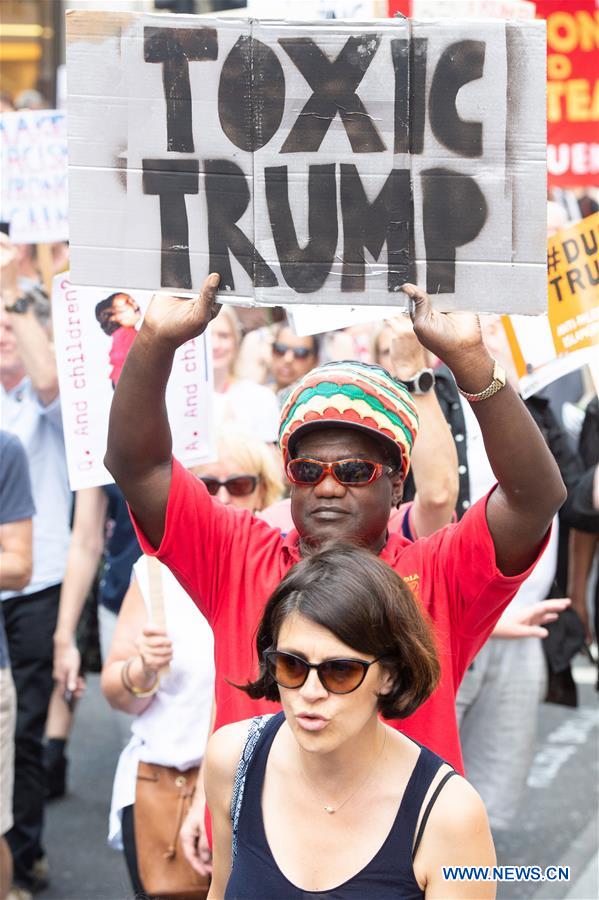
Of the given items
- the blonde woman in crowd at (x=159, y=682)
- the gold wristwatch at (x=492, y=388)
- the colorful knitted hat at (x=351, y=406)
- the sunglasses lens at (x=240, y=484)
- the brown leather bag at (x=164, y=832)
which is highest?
the gold wristwatch at (x=492, y=388)

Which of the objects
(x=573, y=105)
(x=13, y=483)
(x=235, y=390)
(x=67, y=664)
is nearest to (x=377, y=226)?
(x=13, y=483)

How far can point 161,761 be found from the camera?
3973 mm

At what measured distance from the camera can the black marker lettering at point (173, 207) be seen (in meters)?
2.78

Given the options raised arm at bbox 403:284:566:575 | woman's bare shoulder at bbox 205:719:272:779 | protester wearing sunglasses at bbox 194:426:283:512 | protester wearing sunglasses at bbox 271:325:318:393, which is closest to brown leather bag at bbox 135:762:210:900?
protester wearing sunglasses at bbox 194:426:283:512

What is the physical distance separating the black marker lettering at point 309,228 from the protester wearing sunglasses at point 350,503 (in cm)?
16

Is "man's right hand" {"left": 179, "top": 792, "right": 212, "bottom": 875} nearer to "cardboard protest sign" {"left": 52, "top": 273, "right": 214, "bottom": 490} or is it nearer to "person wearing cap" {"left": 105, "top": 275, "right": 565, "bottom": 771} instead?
"person wearing cap" {"left": 105, "top": 275, "right": 565, "bottom": 771}

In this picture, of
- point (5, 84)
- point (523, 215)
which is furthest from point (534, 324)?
point (5, 84)

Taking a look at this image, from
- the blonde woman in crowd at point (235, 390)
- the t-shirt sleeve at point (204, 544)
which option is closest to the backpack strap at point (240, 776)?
the t-shirt sleeve at point (204, 544)

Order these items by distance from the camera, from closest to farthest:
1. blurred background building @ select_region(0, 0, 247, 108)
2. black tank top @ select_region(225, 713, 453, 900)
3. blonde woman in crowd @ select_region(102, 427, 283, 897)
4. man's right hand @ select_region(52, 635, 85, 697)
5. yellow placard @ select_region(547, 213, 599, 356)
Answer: black tank top @ select_region(225, 713, 453, 900)
blonde woman in crowd @ select_region(102, 427, 283, 897)
yellow placard @ select_region(547, 213, 599, 356)
man's right hand @ select_region(52, 635, 85, 697)
blurred background building @ select_region(0, 0, 247, 108)

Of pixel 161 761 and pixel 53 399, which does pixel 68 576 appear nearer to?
pixel 53 399

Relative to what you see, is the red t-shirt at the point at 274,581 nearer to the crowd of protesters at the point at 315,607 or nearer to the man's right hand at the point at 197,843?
the crowd of protesters at the point at 315,607

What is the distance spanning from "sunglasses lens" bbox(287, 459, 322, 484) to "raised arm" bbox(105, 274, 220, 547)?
0.26 meters

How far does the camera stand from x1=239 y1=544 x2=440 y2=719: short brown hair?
2.29 metres

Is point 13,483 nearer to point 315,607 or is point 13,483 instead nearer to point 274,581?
point 274,581
